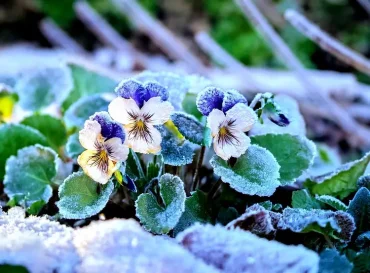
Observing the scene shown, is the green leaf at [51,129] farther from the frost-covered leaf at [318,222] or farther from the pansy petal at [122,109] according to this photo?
the frost-covered leaf at [318,222]

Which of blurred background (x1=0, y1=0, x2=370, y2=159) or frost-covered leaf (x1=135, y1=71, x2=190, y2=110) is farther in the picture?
blurred background (x1=0, y1=0, x2=370, y2=159)

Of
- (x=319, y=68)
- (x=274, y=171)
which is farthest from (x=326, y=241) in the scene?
(x=319, y=68)

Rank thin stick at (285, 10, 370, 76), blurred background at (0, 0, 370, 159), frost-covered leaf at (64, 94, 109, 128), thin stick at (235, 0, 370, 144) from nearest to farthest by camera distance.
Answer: frost-covered leaf at (64, 94, 109, 128)
thin stick at (285, 10, 370, 76)
thin stick at (235, 0, 370, 144)
blurred background at (0, 0, 370, 159)

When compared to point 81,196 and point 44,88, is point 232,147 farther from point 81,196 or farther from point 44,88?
point 44,88

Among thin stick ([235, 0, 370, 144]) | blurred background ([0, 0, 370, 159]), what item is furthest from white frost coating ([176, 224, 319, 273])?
blurred background ([0, 0, 370, 159])

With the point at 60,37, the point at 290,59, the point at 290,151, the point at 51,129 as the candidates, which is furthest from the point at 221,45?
the point at 290,151

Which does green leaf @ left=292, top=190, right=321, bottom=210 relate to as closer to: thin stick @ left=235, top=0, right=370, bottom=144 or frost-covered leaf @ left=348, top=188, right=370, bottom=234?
frost-covered leaf @ left=348, top=188, right=370, bottom=234

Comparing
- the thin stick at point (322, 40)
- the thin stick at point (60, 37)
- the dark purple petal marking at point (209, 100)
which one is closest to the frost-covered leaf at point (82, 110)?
the dark purple petal marking at point (209, 100)

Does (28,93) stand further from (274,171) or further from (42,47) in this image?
(42,47)
